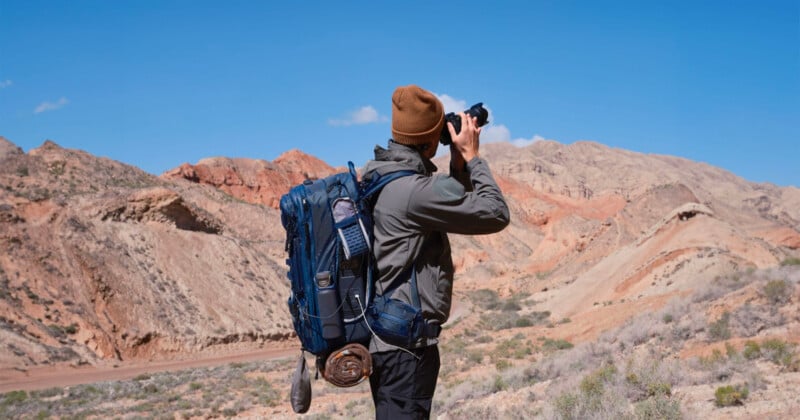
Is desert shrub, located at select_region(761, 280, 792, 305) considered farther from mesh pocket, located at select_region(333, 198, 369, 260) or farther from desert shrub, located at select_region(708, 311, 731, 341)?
mesh pocket, located at select_region(333, 198, 369, 260)

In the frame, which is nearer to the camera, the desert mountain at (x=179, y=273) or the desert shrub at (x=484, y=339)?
the desert shrub at (x=484, y=339)

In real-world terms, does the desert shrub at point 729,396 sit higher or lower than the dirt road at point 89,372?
lower

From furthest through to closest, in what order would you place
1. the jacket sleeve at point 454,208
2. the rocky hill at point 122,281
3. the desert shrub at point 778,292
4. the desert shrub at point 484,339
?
the rocky hill at point 122,281 → the desert shrub at point 484,339 → the desert shrub at point 778,292 → the jacket sleeve at point 454,208

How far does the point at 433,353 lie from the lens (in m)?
3.12

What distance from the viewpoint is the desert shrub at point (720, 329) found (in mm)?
10492

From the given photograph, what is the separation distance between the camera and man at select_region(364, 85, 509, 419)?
9.64 ft

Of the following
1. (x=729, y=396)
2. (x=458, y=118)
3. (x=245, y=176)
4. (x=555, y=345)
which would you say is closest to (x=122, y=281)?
(x=555, y=345)

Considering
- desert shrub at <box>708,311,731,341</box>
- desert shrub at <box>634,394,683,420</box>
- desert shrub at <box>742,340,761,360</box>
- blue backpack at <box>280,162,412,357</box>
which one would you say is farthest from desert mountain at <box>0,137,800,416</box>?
blue backpack at <box>280,162,412,357</box>

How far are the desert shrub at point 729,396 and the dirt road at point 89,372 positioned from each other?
672 inches

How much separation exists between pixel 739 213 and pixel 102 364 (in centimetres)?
7127

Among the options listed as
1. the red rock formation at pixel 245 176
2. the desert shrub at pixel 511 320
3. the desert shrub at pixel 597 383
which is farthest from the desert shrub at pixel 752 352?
the red rock formation at pixel 245 176

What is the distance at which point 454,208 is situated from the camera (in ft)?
9.55

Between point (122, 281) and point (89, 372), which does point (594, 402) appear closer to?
point (89, 372)

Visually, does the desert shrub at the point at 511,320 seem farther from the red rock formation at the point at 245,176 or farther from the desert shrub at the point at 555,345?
the red rock formation at the point at 245,176
